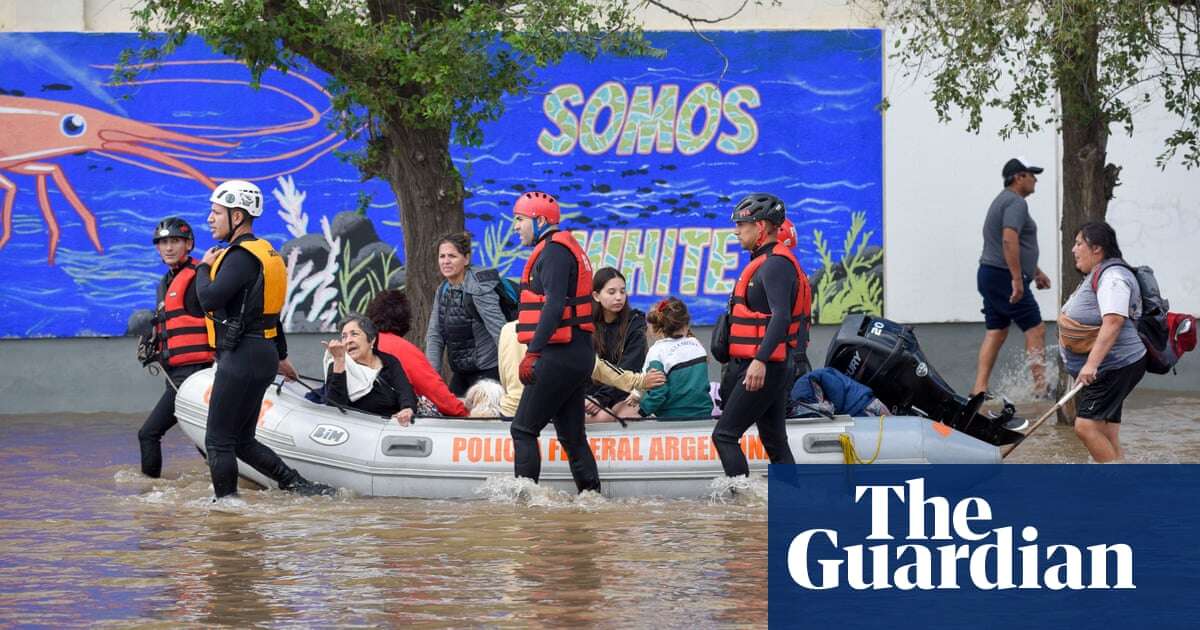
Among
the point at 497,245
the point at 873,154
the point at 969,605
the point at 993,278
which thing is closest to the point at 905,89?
the point at 873,154

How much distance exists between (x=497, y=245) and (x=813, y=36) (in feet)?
10.9

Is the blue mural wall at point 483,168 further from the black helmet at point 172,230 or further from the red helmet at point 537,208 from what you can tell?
the red helmet at point 537,208

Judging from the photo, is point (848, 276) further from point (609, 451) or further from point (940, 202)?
point (609, 451)

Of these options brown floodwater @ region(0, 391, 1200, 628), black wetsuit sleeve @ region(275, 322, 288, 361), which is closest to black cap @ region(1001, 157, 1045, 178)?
brown floodwater @ region(0, 391, 1200, 628)

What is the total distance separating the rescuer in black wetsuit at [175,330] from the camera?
10258 millimetres

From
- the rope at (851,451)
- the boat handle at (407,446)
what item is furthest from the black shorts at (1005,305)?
the boat handle at (407,446)

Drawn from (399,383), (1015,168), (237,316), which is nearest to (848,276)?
(1015,168)

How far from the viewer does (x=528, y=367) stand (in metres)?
8.99

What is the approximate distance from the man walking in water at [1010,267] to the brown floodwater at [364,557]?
525 centimetres

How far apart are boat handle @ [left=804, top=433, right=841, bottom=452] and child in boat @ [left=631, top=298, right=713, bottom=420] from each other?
61 centimetres

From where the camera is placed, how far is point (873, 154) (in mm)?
15445

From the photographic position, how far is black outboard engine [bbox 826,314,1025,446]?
10031 mm

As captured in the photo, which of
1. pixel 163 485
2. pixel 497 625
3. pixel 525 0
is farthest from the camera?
pixel 525 0

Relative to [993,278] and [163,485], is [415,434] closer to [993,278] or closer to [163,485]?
[163,485]
